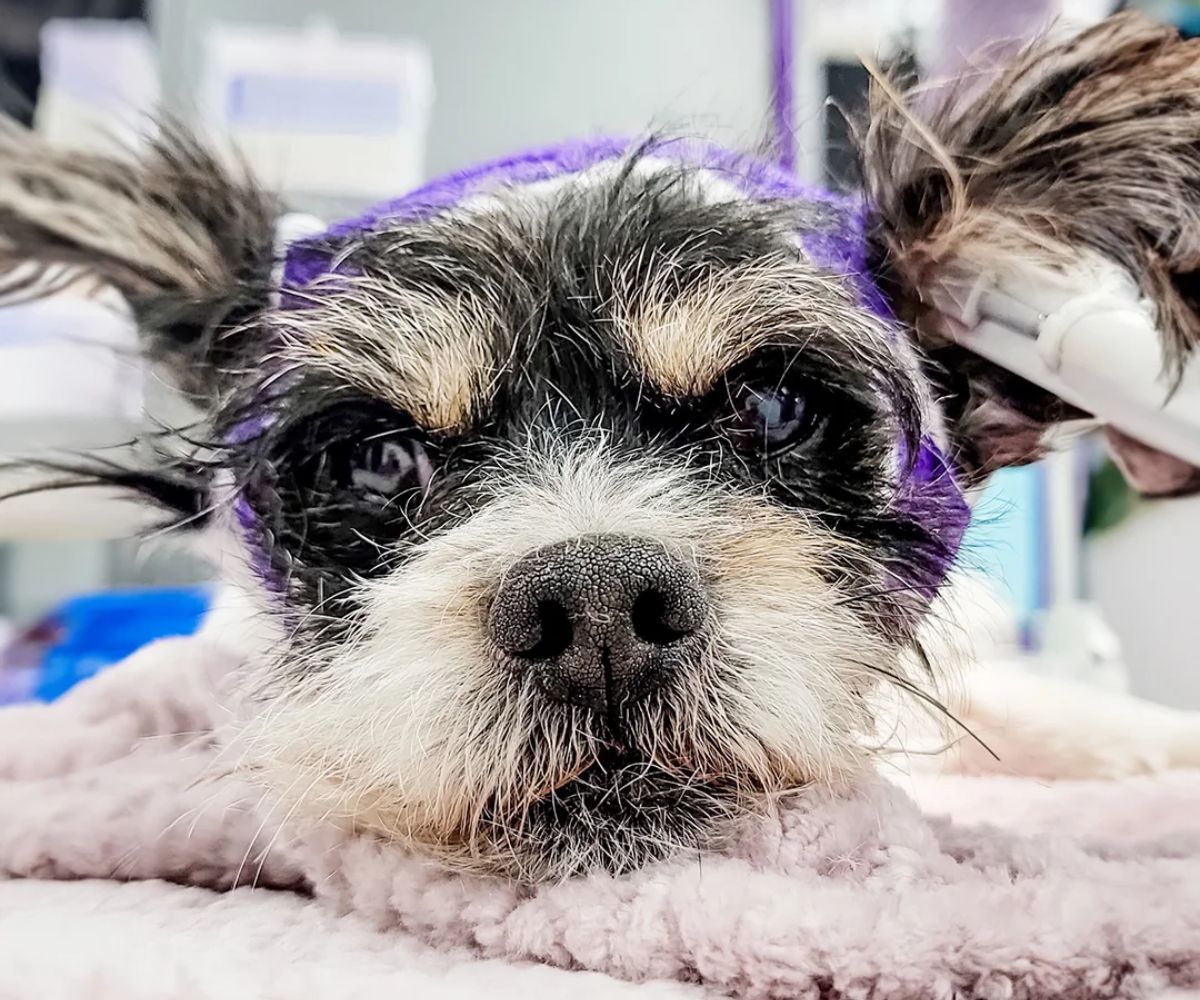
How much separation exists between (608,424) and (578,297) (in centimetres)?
12

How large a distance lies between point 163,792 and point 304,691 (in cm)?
17

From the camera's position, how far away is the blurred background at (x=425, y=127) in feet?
4.29

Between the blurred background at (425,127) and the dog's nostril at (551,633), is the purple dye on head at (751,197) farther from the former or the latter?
the dog's nostril at (551,633)

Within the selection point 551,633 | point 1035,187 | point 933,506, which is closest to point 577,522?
point 551,633

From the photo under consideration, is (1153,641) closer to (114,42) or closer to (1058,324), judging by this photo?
(1058,324)

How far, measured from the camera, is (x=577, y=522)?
86cm

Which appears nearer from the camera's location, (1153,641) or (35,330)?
(35,330)

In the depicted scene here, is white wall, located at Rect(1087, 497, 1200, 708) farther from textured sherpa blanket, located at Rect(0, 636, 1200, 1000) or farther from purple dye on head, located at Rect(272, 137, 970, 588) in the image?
textured sherpa blanket, located at Rect(0, 636, 1200, 1000)

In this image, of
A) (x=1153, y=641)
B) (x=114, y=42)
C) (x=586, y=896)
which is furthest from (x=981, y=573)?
(x=114, y=42)

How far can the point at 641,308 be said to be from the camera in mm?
962

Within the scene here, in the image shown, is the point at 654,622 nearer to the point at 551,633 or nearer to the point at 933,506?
the point at 551,633

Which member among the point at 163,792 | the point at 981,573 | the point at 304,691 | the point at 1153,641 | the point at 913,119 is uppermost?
the point at 913,119

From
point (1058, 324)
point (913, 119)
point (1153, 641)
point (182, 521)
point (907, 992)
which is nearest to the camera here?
point (907, 992)

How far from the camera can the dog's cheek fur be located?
2.62 ft
